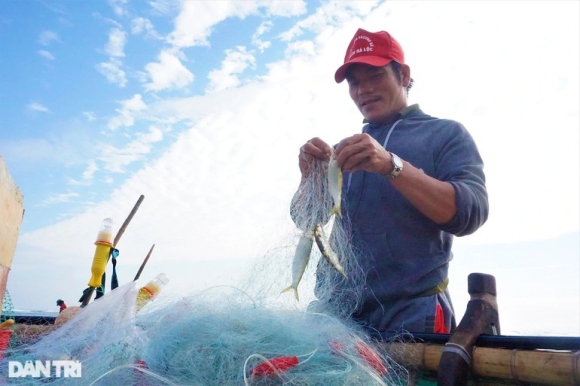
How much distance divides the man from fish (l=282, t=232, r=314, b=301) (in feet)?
0.95

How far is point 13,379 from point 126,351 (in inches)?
21.8

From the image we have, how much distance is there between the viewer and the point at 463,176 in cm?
287

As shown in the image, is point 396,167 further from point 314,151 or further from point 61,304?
point 61,304

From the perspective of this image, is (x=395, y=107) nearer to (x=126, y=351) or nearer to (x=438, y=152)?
(x=438, y=152)

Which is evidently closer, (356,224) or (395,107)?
(356,224)

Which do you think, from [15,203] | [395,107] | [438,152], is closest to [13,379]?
[15,203]

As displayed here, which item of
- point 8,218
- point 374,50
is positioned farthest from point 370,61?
point 8,218

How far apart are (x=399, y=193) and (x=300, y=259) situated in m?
0.88

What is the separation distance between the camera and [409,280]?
112 inches

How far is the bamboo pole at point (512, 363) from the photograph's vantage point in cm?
162

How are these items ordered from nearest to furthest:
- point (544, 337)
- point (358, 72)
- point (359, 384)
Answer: point (359, 384) < point (544, 337) < point (358, 72)

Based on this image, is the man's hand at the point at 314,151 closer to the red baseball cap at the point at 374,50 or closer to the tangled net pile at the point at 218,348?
the red baseball cap at the point at 374,50

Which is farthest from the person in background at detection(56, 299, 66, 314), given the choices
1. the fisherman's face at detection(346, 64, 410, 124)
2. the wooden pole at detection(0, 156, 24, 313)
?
Result: the fisherman's face at detection(346, 64, 410, 124)

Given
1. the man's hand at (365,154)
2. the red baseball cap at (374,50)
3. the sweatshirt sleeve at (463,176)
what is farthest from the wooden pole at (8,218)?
the sweatshirt sleeve at (463,176)
